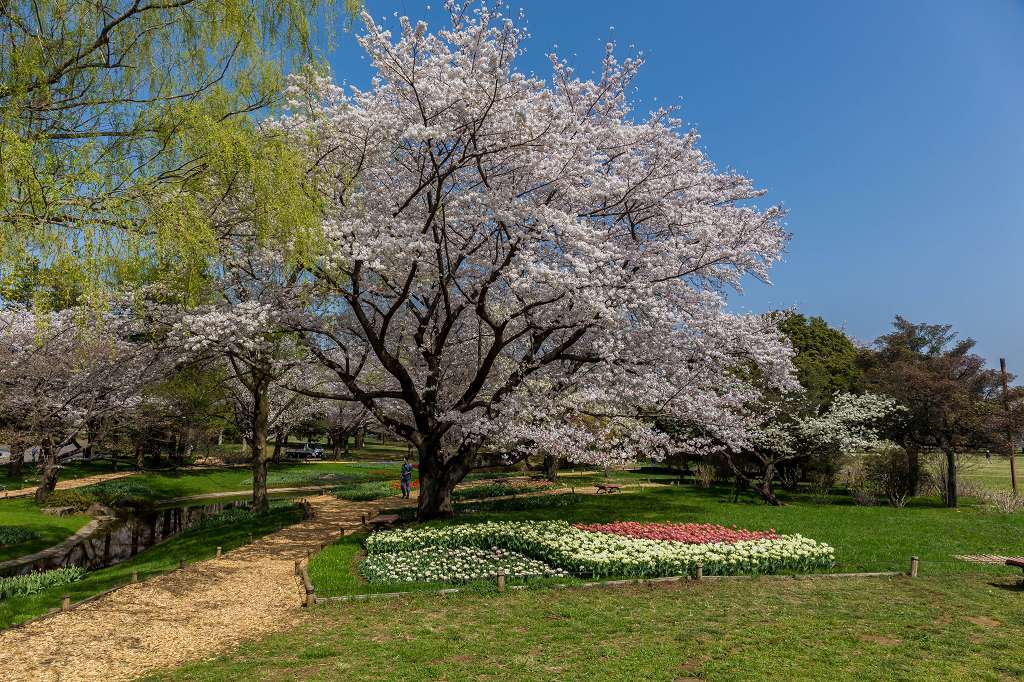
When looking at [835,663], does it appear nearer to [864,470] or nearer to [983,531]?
[983,531]

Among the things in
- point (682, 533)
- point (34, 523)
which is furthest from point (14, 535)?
point (682, 533)

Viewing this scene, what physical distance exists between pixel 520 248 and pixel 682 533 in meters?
7.00

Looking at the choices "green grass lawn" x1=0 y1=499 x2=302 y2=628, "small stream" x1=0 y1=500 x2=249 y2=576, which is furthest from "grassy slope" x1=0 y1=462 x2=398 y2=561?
"green grass lawn" x1=0 y1=499 x2=302 y2=628

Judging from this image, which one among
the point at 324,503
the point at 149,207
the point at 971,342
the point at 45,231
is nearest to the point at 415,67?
the point at 149,207

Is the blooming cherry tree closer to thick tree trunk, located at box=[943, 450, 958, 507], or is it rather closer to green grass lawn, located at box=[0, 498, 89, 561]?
green grass lawn, located at box=[0, 498, 89, 561]

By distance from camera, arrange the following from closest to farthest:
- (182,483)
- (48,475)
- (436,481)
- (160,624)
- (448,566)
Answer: (160,624)
(448,566)
(436,481)
(48,475)
(182,483)

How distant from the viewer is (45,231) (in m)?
6.66

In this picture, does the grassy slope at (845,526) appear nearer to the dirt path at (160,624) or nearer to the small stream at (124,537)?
the dirt path at (160,624)

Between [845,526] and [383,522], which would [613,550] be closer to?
[383,522]

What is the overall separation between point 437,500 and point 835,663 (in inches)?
445

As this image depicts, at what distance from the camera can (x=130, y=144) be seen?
858 cm

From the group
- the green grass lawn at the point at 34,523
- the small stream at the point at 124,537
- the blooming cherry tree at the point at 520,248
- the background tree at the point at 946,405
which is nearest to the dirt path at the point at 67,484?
the green grass lawn at the point at 34,523

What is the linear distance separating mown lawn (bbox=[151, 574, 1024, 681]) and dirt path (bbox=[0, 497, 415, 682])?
0.77 metres

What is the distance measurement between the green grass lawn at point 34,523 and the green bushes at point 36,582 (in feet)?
10.9
